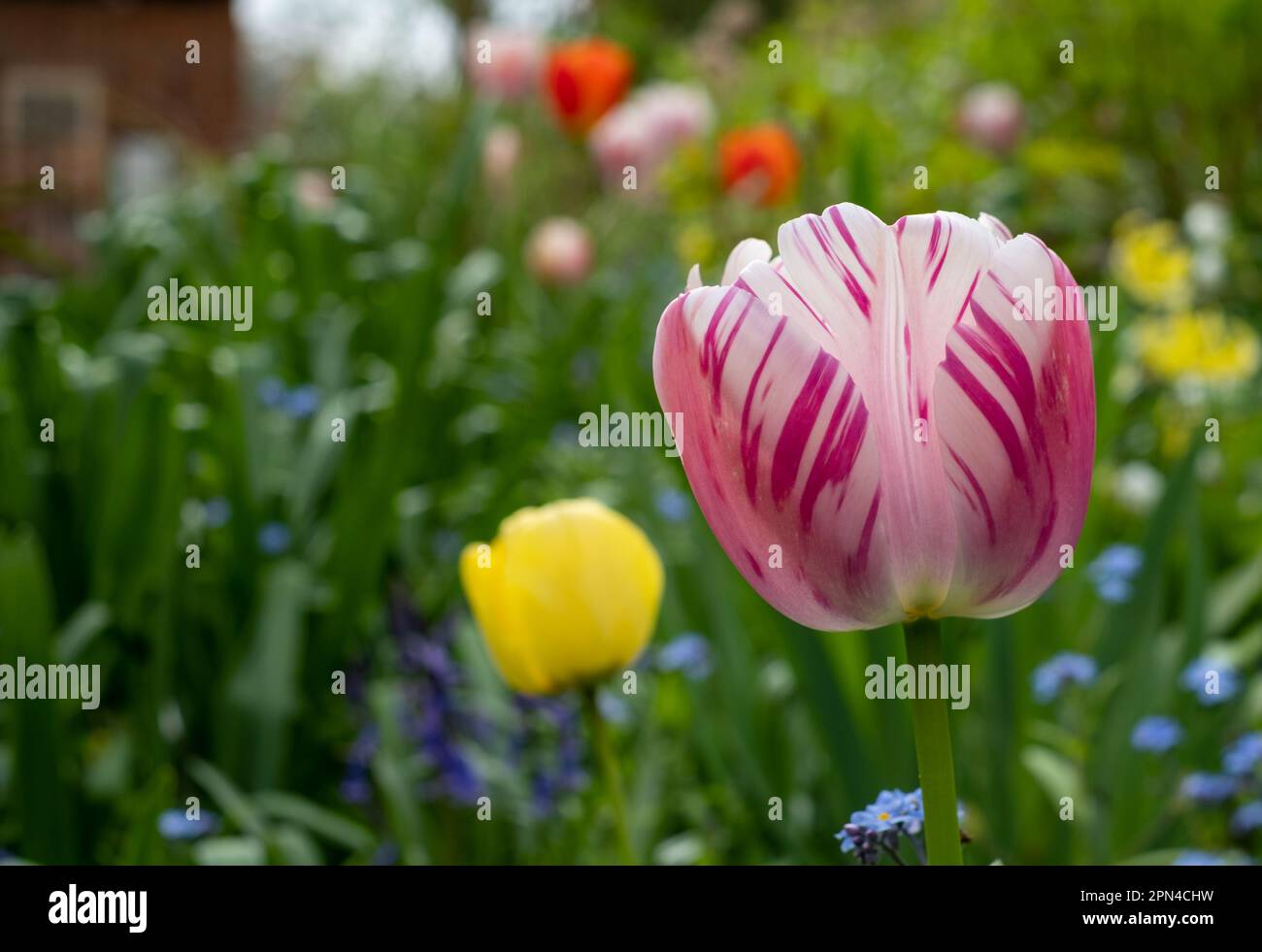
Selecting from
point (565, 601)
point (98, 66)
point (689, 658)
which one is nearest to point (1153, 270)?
point (689, 658)

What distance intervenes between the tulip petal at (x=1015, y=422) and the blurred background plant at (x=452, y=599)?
143 mm

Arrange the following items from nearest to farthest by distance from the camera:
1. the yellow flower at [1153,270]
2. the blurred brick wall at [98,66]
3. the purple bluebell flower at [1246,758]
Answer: the purple bluebell flower at [1246,758], the yellow flower at [1153,270], the blurred brick wall at [98,66]

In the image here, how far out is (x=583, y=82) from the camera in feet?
14.3

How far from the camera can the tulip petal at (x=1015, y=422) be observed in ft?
1.52

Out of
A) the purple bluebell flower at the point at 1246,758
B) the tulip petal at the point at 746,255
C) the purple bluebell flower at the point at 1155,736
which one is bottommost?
the purple bluebell flower at the point at 1246,758

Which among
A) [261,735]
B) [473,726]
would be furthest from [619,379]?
[261,735]

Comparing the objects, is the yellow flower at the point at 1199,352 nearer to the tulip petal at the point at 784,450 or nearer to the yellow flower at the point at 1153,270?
the yellow flower at the point at 1153,270

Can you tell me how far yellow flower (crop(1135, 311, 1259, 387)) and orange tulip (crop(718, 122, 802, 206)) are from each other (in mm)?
1431

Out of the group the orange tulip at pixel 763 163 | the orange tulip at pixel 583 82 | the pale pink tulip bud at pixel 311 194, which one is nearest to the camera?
the pale pink tulip bud at pixel 311 194

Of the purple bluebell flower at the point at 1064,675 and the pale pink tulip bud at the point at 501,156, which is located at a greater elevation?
the pale pink tulip bud at the point at 501,156

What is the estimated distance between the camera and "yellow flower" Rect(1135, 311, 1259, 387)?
2551mm

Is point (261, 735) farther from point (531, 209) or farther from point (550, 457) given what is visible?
point (531, 209)

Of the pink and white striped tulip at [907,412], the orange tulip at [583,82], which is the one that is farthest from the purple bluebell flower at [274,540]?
the orange tulip at [583,82]
